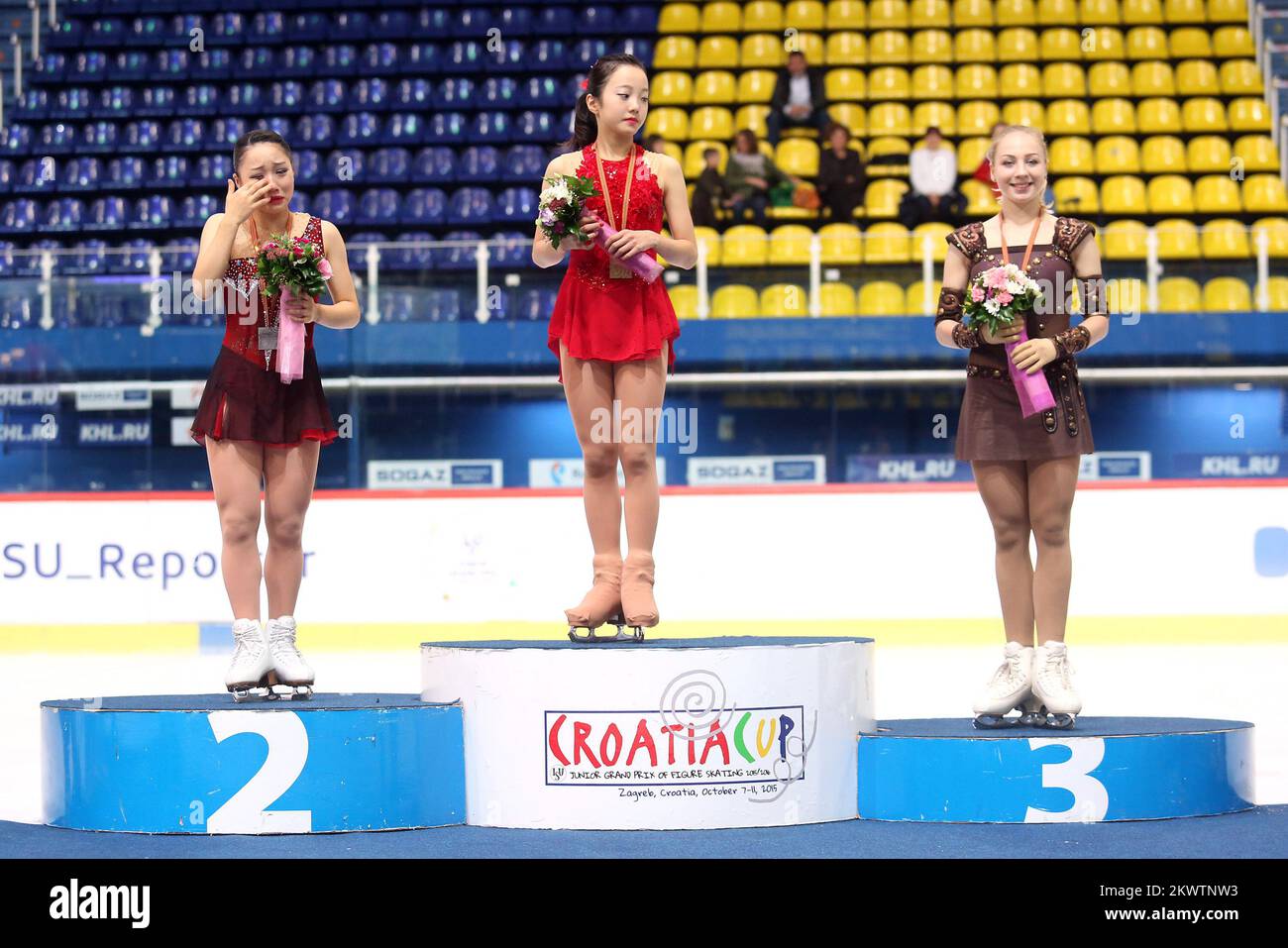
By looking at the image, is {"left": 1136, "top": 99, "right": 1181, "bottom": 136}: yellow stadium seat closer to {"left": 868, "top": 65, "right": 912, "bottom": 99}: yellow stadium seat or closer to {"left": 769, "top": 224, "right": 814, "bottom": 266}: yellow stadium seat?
{"left": 868, "top": 65, "right": 912, "bottom": 99}: yellow stadium seat

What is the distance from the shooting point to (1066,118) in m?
15.3

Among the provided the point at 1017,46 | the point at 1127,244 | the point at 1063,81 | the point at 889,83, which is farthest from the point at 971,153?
the point at 1127,244

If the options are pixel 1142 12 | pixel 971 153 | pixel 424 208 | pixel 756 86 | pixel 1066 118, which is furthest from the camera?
pixel 1142 12

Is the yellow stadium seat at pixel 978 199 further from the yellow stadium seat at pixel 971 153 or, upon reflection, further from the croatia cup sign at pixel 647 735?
the croatia cup sign at pixel 647 735

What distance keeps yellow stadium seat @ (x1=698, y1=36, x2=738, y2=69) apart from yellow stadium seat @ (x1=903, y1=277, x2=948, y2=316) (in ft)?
20.3

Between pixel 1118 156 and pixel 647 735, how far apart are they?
1178cm

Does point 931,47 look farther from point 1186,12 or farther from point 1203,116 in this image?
point 1203,116

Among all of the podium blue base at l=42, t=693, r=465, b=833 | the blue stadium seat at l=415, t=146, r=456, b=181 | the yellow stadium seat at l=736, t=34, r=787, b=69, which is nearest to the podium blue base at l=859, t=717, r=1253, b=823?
the podium blue base at l=42, t=693, r=465, b=833

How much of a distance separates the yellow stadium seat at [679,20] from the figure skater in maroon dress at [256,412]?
12.9 m

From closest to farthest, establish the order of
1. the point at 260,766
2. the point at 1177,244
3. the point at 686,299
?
the point at 260,766, the point at 1177,244, the point at 686,299

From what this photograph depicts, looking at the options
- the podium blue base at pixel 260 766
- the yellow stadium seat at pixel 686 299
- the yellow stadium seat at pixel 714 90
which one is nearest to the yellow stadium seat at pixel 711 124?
the yellow stadium seat at pixel 714 90

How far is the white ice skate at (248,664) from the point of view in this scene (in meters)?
4.54

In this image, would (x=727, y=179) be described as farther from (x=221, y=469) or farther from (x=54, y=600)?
(x=221, y=469)

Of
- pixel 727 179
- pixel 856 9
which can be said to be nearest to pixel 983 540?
pixel 727 179
